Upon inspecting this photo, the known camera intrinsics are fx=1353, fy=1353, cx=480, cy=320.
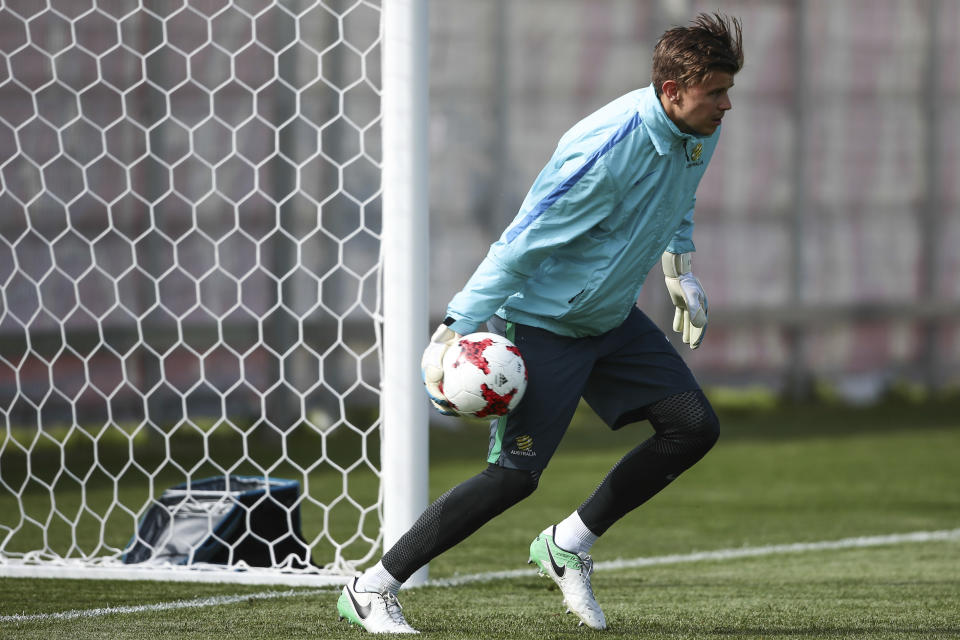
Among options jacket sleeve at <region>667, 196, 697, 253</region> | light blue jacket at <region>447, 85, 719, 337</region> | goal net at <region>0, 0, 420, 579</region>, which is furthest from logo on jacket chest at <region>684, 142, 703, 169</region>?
goal net at <region>0, 0, 420, 579</region>

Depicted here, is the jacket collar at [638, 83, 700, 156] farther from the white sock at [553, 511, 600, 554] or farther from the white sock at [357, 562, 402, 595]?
the white sock at [357, 562, 402, 595]

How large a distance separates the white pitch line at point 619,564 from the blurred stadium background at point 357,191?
7.70ft

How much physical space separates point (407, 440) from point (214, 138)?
4.80m

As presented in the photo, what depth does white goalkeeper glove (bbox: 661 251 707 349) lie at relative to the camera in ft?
11.4

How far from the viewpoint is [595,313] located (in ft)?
10.5

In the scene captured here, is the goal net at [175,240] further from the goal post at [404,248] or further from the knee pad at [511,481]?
the knee pad at [511,481]

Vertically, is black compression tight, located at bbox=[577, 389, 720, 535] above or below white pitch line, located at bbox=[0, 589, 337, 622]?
above

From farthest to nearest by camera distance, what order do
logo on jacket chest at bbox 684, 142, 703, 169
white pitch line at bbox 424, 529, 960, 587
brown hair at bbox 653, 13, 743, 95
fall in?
white pitch line at bbox 424, 529, 960, 587 → logo on jacket chest at bbox 684, 142, 703, 169 → brown hair at bbox 653, 13, 743, 95

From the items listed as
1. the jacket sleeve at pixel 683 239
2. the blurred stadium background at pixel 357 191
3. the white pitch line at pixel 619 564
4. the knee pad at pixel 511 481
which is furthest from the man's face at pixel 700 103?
the blurred stadium background at pixel 357 191

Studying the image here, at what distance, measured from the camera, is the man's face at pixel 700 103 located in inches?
118

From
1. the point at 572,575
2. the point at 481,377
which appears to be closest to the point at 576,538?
the point at 572,575

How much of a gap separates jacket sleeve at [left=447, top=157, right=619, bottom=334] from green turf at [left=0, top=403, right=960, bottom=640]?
2.69ft

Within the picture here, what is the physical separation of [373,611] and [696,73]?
4.76 ft

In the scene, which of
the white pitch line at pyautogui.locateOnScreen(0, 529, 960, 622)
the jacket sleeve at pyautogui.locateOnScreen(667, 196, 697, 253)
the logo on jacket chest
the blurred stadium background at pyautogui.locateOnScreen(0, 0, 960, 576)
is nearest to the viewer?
the logo on jacket chest
